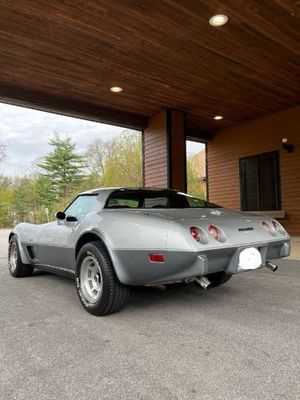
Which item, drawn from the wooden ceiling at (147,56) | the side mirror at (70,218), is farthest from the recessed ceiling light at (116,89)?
the side mirror at (70,218)

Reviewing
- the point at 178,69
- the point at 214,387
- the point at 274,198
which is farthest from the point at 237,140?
the point at 214,387

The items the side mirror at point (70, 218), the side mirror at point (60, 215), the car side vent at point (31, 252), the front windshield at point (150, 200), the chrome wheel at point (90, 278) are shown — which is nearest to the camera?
the chrome wheel at point (90, 278)

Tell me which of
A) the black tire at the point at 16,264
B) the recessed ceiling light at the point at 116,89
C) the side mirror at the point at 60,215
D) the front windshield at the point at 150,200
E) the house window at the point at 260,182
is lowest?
the black tire at the point at 16,264

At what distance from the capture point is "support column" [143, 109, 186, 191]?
27.2 ft

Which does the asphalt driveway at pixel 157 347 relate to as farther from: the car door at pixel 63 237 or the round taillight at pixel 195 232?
the round taillight at pixel 195 232

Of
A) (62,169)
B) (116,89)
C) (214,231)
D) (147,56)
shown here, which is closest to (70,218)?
(214,231)

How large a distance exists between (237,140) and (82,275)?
26.6 feet

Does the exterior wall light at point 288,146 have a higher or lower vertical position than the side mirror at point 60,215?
higher

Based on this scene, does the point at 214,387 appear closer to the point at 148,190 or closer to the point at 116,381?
the point at 116,381

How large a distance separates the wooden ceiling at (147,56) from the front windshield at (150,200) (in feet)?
7.83

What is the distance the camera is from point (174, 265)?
93.9 inches

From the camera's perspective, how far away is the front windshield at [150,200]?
3293 millimetres

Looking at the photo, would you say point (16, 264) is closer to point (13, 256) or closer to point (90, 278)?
point (13, 256)

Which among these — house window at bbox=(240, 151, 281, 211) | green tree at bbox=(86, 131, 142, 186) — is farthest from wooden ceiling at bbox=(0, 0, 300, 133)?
green tree at bbox=(86, 131, 142, 186)
